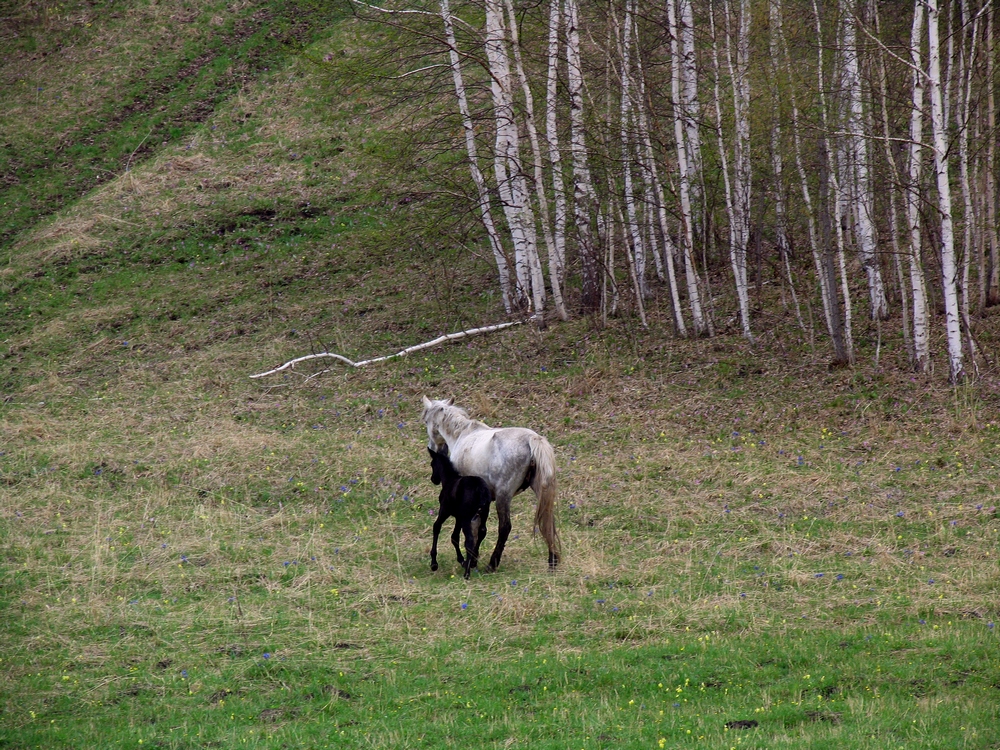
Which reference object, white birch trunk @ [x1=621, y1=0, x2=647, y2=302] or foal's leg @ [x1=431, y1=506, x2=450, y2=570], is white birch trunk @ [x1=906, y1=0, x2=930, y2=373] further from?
foal's leg @ [x1=431, y1=506, x2=450, y2=570]

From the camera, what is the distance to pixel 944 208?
595 inches

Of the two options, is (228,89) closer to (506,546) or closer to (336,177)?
(336,177)

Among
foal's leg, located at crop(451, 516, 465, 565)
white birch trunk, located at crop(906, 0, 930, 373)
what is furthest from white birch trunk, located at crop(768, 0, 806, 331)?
foal's leg, located at crop(451, 516, 465, 565)

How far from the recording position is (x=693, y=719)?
263 inches

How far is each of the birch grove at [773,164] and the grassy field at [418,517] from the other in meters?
0.97

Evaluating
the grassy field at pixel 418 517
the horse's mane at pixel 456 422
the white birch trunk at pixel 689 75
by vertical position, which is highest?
the white birch trunk at pixel 689 75

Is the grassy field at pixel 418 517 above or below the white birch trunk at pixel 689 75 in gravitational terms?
below

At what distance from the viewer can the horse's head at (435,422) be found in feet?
37.6

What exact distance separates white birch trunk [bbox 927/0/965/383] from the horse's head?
9046mm

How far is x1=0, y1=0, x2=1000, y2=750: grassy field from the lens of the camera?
725 cm

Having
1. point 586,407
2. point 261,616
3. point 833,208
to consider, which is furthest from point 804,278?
point 261,616

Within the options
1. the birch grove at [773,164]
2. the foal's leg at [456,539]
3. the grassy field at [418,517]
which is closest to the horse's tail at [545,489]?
the grassy field at [418,517]

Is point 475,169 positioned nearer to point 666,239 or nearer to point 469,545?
point 666,239

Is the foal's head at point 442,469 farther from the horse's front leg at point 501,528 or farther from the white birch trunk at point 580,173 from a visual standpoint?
the white birch trunk at point 580,173
